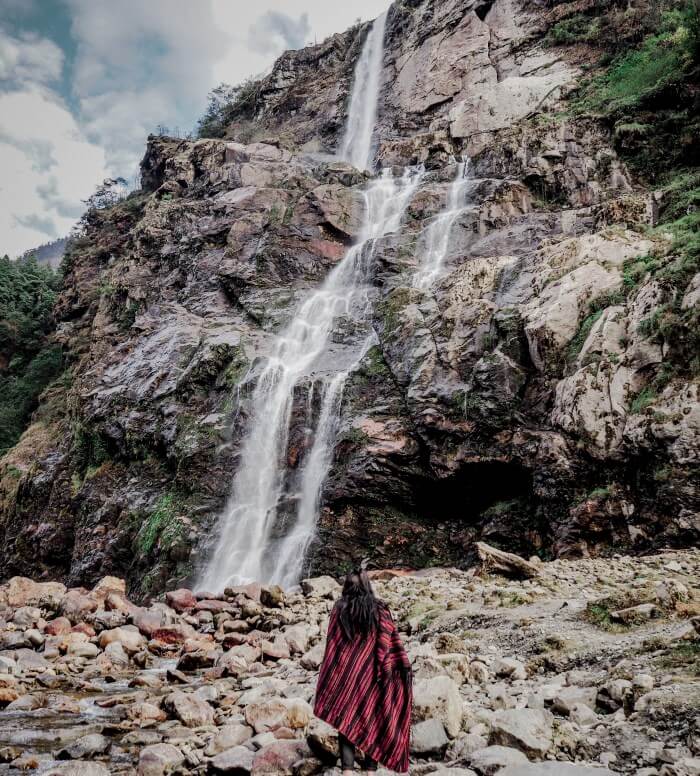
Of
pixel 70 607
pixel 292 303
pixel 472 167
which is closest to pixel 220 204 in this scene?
pixel 292 303

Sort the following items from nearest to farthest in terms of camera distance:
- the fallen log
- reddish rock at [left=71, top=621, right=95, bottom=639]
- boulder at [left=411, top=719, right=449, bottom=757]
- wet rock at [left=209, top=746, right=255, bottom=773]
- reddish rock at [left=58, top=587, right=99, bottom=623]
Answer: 1. boulder at [left=411, top=719, right=449, bottom=757]
2. wet rock at [left=209, top=746, right=255, bottom=773]
3. the fallen log
4. reddish rock at [left=71, top=621, right=95, bottom=639]
5. reddish rock at [left=58, top=587, right=99, bottom=623]

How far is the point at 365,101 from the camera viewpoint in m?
42.6

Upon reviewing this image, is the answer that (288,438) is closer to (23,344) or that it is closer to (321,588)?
(321,588)

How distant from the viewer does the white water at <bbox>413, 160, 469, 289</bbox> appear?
21.9m

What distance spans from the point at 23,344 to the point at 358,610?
4863 cm

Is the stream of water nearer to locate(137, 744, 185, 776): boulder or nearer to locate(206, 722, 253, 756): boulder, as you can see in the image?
locate(206, 722, 253, 756): boulder

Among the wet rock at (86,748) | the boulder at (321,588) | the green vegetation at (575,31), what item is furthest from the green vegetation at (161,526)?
→ the green vegetation at (575,31)

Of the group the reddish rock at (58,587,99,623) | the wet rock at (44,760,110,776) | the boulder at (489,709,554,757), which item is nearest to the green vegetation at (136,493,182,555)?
the reddish rock at (58,587,99,623)

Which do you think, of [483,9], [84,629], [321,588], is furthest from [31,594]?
[483,9]

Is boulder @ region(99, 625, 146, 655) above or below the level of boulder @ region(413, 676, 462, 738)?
below

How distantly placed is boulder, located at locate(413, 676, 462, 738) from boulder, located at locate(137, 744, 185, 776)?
86.9 inches

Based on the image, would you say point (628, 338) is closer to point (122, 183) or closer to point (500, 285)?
point (500, 285)

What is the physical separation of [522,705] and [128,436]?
20295 mm

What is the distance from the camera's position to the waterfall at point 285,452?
15.6m
